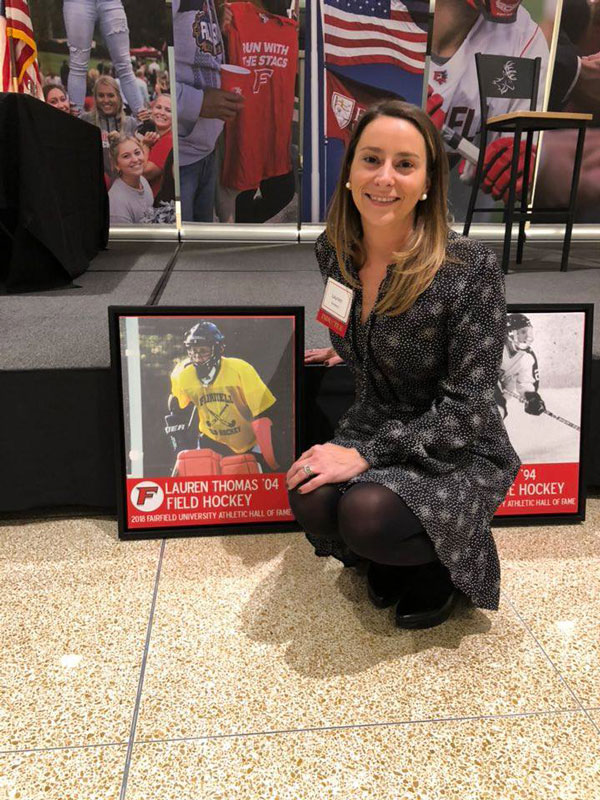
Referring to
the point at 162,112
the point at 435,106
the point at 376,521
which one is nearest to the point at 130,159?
the point at 162,112

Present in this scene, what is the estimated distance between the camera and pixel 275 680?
1098 millimetres

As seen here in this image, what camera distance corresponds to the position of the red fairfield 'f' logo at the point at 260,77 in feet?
14.3

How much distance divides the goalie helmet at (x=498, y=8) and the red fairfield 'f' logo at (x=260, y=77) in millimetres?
1444

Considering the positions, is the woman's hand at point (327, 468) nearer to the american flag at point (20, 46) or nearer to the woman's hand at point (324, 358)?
the woman's hand at point (324, 358)

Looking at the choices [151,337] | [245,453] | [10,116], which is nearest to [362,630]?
[245,453]

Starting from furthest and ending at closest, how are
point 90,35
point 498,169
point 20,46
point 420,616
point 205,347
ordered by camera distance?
point 498,169 < point 90,35 < point 20,46 < point 205,347 < point 420,616

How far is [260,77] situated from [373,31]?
0.83 m

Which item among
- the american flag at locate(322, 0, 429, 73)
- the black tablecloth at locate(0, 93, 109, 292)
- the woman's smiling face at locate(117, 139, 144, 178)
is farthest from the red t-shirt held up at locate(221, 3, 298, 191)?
the black tablecloth at locate(0, 93, 109, 292)

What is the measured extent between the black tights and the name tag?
31 cm

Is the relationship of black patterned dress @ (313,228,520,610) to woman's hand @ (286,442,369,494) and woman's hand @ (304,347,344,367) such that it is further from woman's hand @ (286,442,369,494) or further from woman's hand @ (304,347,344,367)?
woman's hand @ (304,347,344,367)

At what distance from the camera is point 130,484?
1501 millimetres

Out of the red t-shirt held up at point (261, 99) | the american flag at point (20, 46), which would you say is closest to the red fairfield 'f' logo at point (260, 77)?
the red t-shirt held up at point (261, 99)

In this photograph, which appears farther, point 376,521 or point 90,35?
point 90,35

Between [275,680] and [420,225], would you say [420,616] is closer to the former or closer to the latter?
[275,680]
